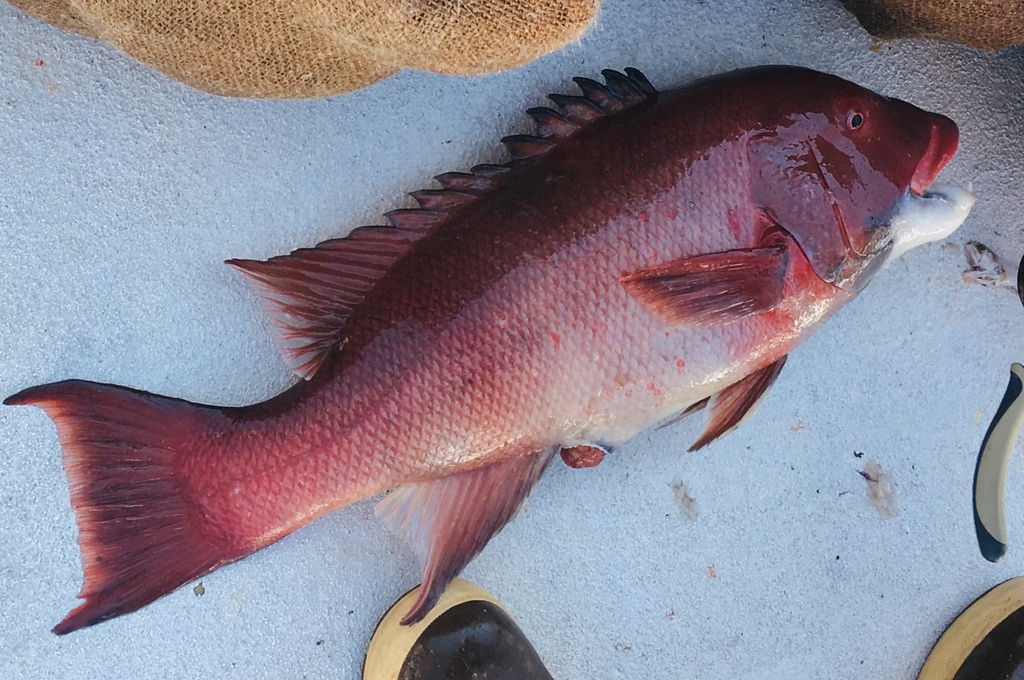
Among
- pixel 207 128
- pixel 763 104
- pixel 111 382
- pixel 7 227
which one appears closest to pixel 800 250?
pixel 763 104

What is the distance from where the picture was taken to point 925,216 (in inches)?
38.1

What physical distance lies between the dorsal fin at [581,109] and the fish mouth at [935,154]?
14.3 inches

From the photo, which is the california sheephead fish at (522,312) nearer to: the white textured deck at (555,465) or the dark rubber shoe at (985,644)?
the white textured deck at (555,465)

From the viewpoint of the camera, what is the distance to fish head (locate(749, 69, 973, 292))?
3.05ft

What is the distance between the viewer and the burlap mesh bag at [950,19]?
100 cm

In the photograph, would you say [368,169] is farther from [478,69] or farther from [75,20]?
[75,20]

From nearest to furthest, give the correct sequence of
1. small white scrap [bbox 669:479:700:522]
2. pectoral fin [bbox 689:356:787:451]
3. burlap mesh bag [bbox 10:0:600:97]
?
burlap mesh bag [bbox 10:0:600:97] < pectoral fin [bbox 689:356:787:451] < small white scrap [bbox 669:479:700:522]

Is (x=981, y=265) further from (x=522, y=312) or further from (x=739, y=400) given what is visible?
(x=522, y=312)

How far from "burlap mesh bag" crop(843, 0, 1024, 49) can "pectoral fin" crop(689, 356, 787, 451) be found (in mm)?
523

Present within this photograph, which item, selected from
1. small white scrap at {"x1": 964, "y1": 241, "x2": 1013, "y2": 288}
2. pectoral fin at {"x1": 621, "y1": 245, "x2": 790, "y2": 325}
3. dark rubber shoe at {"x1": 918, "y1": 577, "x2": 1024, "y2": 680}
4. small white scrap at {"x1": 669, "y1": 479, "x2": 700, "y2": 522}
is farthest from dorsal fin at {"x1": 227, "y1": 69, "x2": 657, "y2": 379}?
dark rubber shoe at {"x1": 918, "y1": 577, "x2": 1024, "y2": 680}

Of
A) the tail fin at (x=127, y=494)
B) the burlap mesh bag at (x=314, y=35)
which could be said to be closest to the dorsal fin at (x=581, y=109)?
the burlap mesh bag at (x=314, y=35)

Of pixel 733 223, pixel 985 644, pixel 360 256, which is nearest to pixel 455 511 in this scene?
pixel 360 256

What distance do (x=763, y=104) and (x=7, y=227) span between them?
3.53 feet

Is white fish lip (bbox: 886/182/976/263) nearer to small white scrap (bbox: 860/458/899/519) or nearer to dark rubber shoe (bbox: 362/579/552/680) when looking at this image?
small white scrap (bbox: 860/458/899/519)
